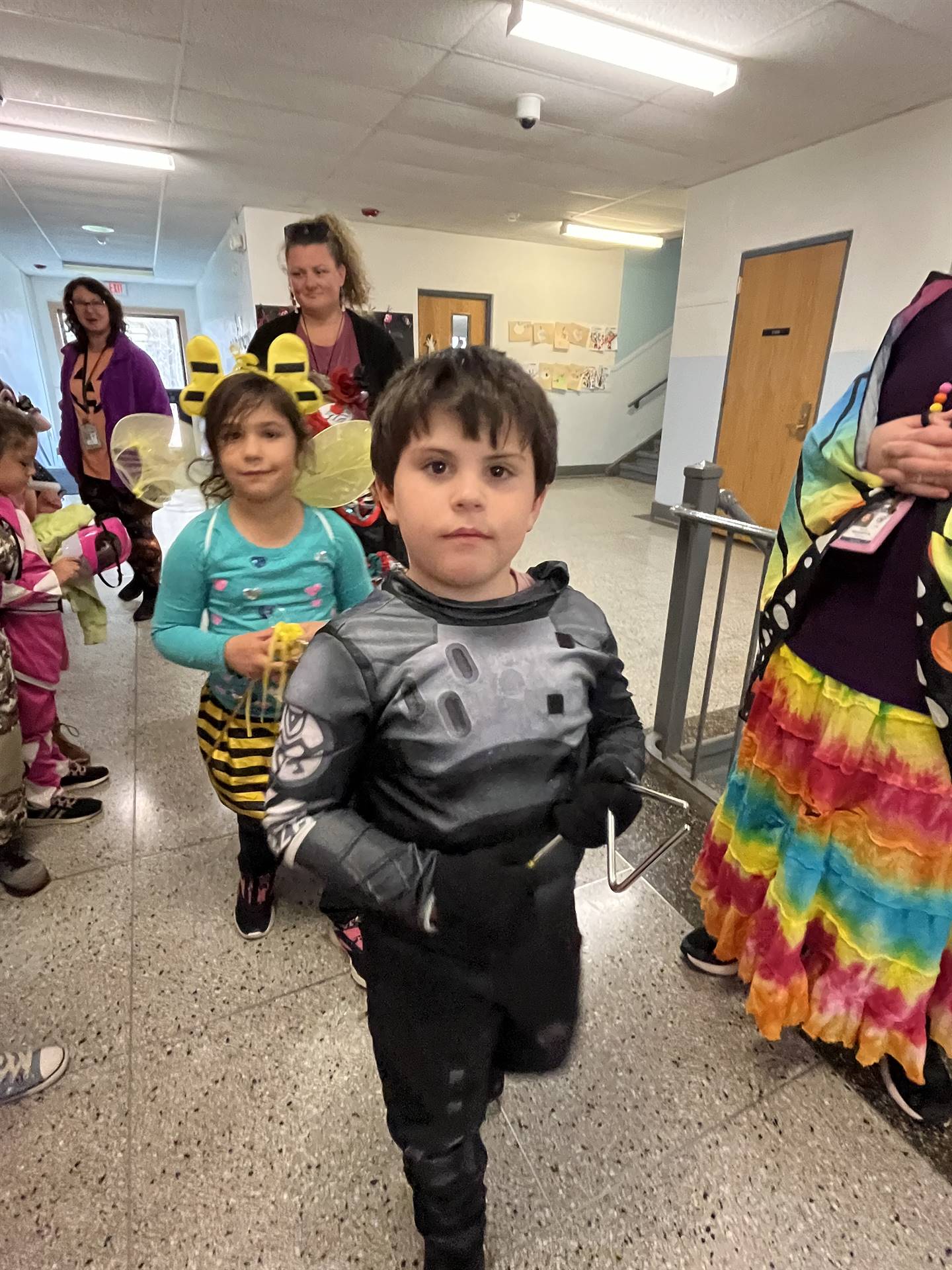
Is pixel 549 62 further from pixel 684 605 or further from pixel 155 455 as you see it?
pixel 155 455

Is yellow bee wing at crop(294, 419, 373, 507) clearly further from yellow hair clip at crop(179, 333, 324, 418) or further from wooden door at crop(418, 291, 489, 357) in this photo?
wooden door at crop(418, 291, 489, 357)

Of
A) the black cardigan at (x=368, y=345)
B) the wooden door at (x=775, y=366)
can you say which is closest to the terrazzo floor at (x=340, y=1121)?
the black cardigan at (x=368, y=345)

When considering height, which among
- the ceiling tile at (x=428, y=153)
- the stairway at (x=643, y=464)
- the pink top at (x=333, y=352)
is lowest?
the stairway at (x=643, y=464)

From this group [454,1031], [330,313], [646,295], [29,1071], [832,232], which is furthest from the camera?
[646,295]

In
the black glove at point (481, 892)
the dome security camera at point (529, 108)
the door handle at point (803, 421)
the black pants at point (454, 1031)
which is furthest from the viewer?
the door handle at point (803, 421)

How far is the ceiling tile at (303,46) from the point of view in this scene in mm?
3234

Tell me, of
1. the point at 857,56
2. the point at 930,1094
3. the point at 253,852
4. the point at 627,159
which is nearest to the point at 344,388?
the point at 253,852

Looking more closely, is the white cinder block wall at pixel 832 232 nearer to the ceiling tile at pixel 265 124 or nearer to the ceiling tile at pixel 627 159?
the ceiling tile at pixel 627 159

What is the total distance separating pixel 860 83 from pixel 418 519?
4.70 meters

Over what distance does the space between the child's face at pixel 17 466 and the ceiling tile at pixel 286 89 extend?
10.5 feet

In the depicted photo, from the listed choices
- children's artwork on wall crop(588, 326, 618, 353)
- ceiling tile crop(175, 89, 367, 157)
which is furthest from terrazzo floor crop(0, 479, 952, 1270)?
children's artwork on wall crop(588, 326, 618, 353)

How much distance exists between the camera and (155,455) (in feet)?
4.44

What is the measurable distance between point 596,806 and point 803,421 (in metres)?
5.35

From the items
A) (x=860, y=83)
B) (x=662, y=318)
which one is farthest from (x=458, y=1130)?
(x=662, y=318)
